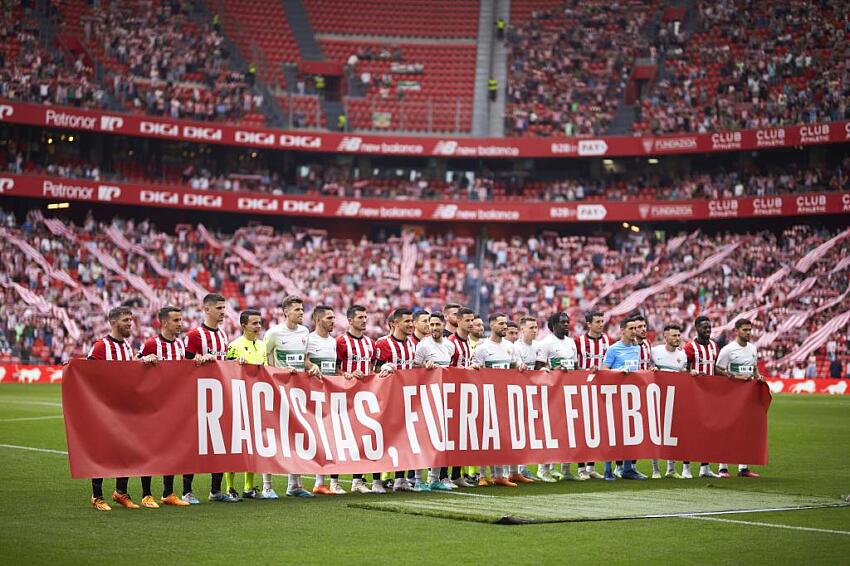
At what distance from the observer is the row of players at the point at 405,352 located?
13984 mm

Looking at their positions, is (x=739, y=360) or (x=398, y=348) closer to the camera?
(x=398, y=348)

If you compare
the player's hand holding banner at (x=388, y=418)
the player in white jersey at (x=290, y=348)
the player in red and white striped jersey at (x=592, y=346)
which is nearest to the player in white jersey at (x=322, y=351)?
the player in white jersey at (x=290, y=348)

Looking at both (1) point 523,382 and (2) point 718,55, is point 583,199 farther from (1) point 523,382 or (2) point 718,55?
(1) point 523,382

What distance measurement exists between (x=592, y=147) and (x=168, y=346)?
43.2 meters

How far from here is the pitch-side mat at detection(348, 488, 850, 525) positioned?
12.4 m

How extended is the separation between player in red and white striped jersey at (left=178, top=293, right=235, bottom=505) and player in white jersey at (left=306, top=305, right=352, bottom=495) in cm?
127

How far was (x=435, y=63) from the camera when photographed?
62281mm

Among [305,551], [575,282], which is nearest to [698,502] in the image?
[305,551]

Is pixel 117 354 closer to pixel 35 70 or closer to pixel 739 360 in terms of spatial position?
pixel 739 360

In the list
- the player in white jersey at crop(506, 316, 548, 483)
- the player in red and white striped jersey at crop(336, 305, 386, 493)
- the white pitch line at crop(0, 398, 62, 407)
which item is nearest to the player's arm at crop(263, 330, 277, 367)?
the player in red and white striped jersey at crop(336, 305, 386, 493)

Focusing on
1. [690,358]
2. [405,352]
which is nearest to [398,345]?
[405,352]

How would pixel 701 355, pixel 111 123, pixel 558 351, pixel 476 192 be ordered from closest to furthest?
pixel 558 351
pixel 701 355
pixel 111 123
pixel 476 192

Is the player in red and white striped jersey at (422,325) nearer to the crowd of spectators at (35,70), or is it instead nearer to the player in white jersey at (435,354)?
the player in white jersey at (435,354)

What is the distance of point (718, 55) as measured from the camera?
56.5m
